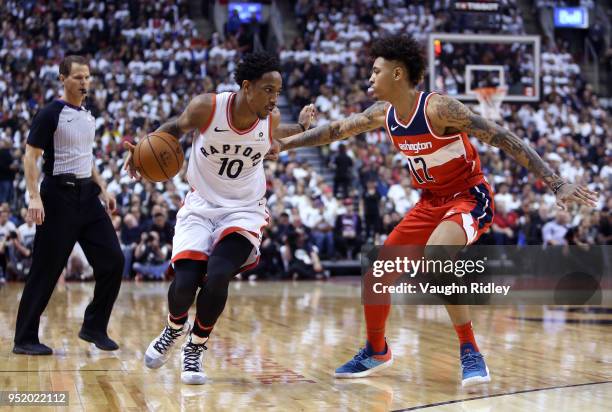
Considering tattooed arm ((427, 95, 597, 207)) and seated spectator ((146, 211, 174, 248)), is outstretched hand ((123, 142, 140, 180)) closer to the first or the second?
tattooed arm ((427, 95, 597, 207))

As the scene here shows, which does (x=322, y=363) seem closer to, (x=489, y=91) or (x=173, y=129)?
(x=173, y=129)

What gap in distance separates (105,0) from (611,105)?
1238 cm

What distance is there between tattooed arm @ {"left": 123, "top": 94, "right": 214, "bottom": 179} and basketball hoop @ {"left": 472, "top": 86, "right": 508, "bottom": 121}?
12002 millimetres

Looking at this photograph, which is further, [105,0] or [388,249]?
[105,0]

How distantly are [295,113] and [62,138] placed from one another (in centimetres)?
1341

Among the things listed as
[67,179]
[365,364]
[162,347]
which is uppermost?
[67,179]

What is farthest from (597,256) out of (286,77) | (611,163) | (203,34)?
(203,34)

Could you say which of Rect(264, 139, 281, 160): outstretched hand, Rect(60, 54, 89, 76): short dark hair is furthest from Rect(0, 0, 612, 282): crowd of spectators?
Rect(264, 139, 281, 160): outstretched hand

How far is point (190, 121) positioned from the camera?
5.20 metres

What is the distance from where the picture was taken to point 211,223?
5309 mm

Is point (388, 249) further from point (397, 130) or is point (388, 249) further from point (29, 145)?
point (29, 145)

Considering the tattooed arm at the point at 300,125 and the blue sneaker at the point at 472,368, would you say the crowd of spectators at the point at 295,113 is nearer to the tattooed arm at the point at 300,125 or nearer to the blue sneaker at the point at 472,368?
the tattooed arm at the point at 300,125

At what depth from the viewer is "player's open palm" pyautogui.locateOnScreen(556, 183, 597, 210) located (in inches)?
184

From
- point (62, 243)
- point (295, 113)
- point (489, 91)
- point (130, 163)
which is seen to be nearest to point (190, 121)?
point (130, 163)
